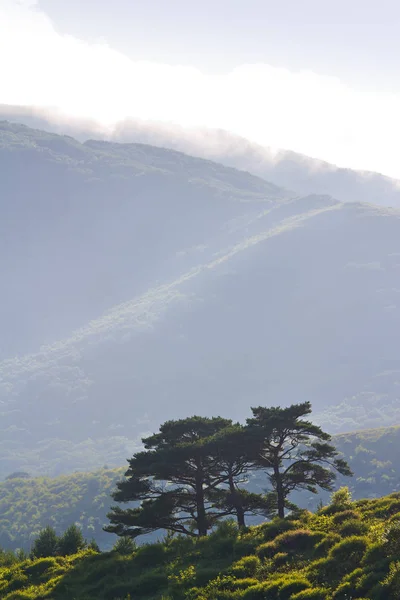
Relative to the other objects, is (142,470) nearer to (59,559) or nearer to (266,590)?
(59,559)

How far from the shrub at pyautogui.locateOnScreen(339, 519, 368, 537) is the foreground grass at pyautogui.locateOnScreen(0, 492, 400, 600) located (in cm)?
6

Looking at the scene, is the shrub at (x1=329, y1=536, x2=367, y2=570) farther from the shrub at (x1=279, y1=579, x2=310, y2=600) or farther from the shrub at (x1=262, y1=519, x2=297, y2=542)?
the shrub at (x1=262, y1=519, x2=297, y2=542)

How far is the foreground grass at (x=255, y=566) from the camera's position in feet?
105

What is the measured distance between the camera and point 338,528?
40344mm

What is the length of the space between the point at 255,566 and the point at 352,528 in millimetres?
5875

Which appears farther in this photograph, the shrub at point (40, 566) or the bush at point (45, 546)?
the bush at point (45, 546)

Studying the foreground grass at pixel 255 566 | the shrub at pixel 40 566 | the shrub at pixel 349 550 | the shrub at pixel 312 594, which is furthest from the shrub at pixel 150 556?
the shrub at pixel 312 594

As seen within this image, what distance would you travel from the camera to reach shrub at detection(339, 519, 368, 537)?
126 ft

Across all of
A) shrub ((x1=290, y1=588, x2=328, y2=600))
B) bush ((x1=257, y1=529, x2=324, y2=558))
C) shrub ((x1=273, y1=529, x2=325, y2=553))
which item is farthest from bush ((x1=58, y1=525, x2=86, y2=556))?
shrub ((x1=290, y1=588, x2=328, y2=600))

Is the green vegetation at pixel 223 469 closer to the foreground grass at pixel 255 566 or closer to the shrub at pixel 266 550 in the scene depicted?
the foreground grass at pixel 255 566

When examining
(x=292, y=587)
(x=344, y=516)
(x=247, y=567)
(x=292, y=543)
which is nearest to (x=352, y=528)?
(x=292, y=543)

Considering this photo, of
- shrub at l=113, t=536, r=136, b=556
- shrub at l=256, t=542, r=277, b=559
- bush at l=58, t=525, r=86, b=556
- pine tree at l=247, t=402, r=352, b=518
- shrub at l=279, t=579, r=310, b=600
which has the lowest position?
shrub at l=279, t=579, r=310, b=600

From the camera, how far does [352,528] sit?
3894 centimetres

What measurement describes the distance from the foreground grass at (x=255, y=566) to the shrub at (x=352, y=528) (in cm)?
6
